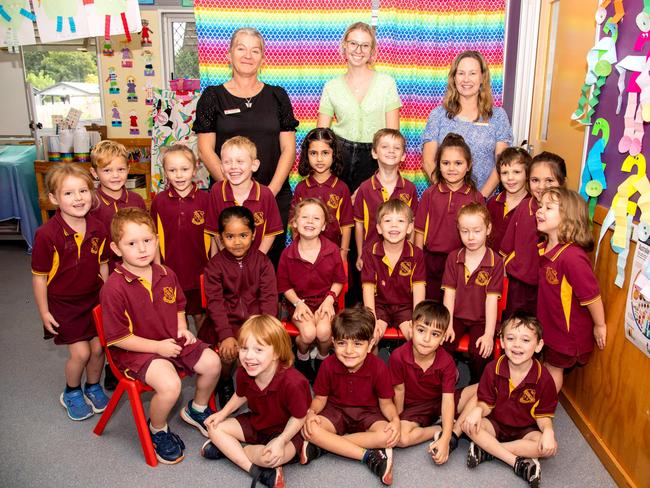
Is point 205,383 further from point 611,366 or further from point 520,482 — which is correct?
point 611,366

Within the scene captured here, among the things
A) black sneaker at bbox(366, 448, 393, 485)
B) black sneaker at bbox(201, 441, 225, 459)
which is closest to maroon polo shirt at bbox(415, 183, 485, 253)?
black sneaker at bbox(366, 448, 393, 485)

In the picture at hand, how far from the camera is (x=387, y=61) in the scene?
3.20 metres

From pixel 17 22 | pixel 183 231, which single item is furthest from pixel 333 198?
pixel 17 22

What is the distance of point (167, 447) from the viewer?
212 centimetres

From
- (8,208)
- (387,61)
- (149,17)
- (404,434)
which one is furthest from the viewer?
(149,17)

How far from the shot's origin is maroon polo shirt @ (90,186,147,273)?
251cm

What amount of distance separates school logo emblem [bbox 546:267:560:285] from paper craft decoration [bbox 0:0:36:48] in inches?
175

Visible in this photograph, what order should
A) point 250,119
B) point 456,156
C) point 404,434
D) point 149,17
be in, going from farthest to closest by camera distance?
1. point 149,17
2. point 250,119
3. point 456,156
4. point 404,434

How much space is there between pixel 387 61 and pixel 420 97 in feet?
0.96

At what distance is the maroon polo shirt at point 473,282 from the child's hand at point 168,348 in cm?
119

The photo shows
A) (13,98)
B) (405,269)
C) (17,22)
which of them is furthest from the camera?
(13,98)

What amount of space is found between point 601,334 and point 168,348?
5.51 ft

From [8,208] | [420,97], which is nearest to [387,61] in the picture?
[420,97]

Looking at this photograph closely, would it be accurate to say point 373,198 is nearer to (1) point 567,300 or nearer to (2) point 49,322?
(1) point 567,300
